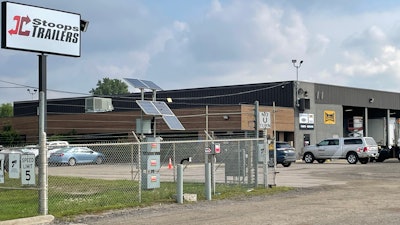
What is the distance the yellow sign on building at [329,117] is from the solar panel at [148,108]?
34.1 meters

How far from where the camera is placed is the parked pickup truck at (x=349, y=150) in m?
36.7

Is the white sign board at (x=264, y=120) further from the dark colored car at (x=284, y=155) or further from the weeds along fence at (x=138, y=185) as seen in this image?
the dark colored car at (x=284, y=155)

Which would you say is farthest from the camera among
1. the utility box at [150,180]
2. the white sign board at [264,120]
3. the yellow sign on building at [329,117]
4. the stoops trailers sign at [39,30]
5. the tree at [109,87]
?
the tree at [109,87]

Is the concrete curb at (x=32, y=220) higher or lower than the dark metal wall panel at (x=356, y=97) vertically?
lower

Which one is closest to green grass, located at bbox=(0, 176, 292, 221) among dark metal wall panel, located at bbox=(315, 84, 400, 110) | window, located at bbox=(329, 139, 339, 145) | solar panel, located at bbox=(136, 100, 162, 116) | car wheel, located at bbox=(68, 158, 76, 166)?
solar panel, located at bbox=(136, 100, 162, 116)

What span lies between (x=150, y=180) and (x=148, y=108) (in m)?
3.94

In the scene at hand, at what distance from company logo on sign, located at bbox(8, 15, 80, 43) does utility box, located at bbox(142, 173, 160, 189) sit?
4.34 m

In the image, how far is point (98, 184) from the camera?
A: 19953mm

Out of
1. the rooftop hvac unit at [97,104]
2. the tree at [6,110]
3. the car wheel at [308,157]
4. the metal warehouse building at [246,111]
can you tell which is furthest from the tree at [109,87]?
the rooftop hvac unit at [97,104]

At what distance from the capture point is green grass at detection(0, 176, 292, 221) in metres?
13.7

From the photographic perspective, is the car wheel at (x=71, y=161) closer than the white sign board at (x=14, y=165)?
No

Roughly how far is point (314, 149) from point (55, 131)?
88.1ft

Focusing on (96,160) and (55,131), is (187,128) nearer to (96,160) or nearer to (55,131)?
(96,160)

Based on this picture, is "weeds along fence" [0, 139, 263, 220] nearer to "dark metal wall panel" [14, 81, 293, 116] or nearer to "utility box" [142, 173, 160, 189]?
"utility box" [142, 173, 160, 189]
